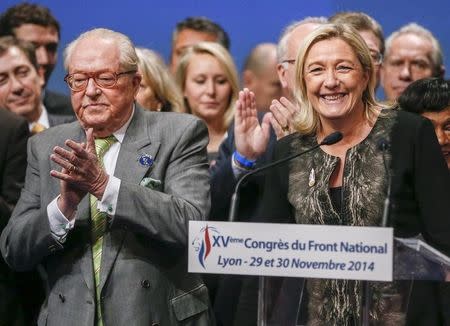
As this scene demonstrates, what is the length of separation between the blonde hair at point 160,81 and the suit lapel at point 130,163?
111cm

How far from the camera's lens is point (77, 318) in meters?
3.50

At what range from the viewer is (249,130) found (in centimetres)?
421

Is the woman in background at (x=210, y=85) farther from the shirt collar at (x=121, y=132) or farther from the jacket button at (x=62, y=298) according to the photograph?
→ the jacket button at (x=62, y=298)

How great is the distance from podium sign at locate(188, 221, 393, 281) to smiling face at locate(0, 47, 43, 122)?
2.57m

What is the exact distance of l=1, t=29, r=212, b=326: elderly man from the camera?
3.45 m

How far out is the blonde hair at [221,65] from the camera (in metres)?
5.23

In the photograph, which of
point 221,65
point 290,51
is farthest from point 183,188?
point 221,65

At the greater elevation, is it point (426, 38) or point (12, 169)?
point (426, 38)

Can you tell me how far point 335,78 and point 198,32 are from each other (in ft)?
8.57

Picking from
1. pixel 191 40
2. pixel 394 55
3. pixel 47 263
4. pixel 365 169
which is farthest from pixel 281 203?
pixel 191 40

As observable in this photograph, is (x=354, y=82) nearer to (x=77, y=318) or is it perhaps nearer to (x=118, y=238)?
(x=118, y=238)

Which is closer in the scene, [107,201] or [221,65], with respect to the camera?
[107,201]

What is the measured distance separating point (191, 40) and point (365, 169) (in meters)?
2.89

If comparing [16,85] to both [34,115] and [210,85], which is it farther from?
[210,85]
